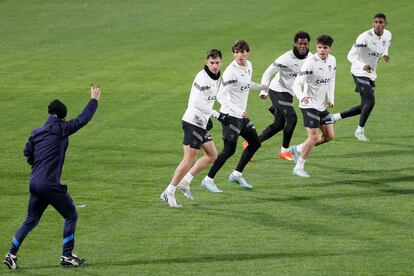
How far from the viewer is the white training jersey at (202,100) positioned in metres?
17.5

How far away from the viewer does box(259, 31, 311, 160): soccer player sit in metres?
20.5

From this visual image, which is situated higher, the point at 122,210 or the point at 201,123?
the point at 201,123

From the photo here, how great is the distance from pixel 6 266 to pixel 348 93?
1529cm

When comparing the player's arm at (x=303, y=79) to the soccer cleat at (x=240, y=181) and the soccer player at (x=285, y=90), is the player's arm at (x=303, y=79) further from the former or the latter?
the soccer cleat at (x=240, y=181)

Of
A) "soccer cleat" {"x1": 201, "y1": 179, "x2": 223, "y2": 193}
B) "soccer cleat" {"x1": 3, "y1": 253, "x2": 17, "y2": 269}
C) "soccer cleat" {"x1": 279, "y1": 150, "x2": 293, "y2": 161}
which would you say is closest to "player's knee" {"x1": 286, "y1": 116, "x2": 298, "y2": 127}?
"soccer cleat" {"x1": 279, "y1": 150, "x2": 293, "y2": 161}

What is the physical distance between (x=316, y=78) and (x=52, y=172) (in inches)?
273

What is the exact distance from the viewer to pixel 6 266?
47.2ft

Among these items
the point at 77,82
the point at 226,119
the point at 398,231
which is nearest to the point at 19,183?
the point at 226,119

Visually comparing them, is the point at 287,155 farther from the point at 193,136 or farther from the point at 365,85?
the point at 193,136

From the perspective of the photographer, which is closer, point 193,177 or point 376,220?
point 376,220

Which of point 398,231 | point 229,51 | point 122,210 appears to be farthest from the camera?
point 229,51

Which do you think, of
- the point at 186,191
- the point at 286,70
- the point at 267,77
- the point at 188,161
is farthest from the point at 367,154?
the point at 188,161

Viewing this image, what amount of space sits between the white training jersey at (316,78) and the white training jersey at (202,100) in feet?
7.79

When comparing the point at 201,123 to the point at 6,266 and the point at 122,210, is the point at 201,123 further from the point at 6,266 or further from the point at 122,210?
the point at 6,266
